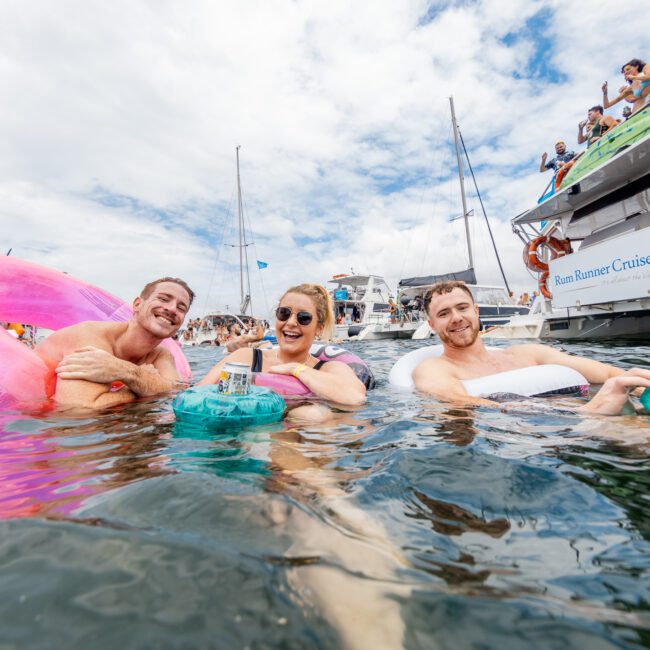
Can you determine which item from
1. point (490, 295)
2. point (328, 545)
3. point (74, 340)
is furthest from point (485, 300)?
point (328, 545)

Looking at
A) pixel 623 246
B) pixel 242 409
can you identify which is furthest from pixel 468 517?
pixel 623 246

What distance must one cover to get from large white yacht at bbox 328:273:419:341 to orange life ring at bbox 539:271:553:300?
7774mm

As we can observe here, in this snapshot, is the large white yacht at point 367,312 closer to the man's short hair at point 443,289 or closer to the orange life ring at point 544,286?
the orange life ring at point 544,286

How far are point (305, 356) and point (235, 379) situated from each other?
3.83 feet

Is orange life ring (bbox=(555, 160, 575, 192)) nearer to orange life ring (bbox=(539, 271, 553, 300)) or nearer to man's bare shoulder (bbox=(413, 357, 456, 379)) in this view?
orange life ring (bbox=(539, 271, 553, 300))

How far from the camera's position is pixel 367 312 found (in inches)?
950

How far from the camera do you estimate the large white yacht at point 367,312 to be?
1975 cm

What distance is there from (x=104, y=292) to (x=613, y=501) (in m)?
4.76

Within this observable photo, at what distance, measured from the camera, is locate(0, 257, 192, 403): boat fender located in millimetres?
2891

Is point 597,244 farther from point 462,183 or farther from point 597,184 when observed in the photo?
point 462,183

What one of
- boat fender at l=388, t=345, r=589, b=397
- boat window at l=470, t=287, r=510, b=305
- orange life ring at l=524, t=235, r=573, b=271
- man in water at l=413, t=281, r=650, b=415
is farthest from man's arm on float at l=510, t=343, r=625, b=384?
boat window at l=470, t=287, r=510, b=305

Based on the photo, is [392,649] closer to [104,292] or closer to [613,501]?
[613,501]

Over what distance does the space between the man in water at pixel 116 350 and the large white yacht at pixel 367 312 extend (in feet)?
48.7

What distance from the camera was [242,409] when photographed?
2.17 m
